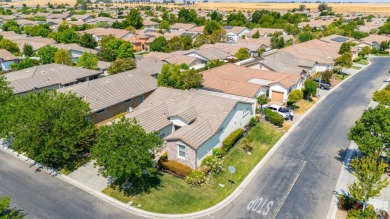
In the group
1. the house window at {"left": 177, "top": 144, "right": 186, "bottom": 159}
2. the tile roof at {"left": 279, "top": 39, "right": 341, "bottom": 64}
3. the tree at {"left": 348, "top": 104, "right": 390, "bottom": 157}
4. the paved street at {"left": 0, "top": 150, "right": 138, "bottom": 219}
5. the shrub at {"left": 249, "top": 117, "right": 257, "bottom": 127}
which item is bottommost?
the paved street at {"left": 0, "top": 150, "right": 138, "bottom": 219}

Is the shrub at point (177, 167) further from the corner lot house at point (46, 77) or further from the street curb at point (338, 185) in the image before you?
the corner lot house at point (46, 77)

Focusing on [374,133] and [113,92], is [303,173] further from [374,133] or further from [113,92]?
[113,92]

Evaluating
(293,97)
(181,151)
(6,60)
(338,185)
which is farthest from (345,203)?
(6,60)

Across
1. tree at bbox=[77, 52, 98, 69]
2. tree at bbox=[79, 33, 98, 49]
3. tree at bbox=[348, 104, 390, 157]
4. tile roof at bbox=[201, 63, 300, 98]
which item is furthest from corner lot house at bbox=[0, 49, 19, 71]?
tree at bbox=[348, 104, 390, 157]

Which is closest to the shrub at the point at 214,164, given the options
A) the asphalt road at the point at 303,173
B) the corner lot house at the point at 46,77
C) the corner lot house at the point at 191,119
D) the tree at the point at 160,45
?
the corner lot house at the point at 191,119

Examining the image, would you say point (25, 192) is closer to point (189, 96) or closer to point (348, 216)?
point (189, 96)

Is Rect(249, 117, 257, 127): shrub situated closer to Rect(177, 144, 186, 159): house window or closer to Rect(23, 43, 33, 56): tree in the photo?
Rect(177, 144, 186, 159): house window
